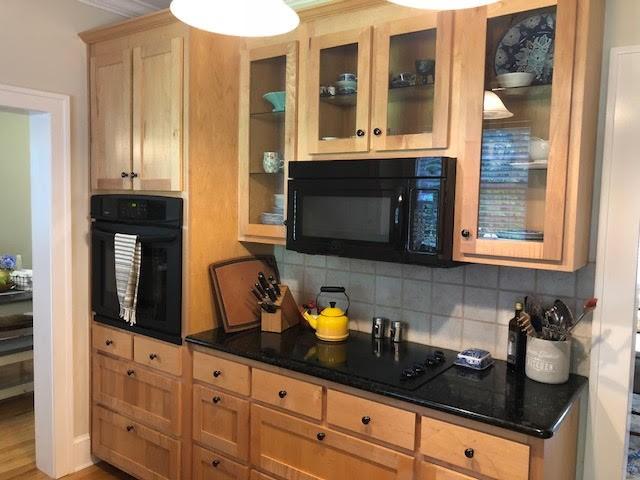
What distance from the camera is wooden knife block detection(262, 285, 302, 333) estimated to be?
242 cm

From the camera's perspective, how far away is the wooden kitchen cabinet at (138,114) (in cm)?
228

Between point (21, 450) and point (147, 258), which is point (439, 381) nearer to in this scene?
point (147, 258)

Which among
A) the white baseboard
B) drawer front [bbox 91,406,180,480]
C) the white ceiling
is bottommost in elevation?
the white baseboard

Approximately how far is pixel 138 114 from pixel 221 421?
1456 millimetres

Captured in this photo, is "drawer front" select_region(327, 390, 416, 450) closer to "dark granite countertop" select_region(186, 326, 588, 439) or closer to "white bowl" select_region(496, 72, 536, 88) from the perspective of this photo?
"dark granite countertop" select_region(186, 326, 588, 439)

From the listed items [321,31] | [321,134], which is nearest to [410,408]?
[321,134]

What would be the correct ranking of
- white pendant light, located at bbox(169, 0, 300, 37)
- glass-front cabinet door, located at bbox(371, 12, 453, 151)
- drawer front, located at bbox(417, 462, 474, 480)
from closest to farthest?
1. white pendant light, located at bbox(169, 0, 300, 37)
2. drawer front, located at bbox(417, 462, 474, 480)
3. glass-front cabinet door, located at bbox(371, 12, 453, 151)

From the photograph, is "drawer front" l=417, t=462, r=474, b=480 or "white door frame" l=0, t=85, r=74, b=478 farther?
"white door frame" l=0, t=85, r=74, b=478

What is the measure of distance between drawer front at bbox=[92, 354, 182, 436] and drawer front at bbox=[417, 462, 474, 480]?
3.87 ft

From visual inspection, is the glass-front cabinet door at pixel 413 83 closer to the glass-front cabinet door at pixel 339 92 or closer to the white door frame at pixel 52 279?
the glass-front cabinet door at pixel 339 92

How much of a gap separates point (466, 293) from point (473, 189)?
524 mm

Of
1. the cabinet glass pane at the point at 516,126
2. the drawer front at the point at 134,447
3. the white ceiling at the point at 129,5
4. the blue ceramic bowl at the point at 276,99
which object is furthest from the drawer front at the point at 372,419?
the white ceiling at the point at 129,5

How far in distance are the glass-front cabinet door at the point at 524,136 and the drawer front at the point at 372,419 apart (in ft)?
2.06

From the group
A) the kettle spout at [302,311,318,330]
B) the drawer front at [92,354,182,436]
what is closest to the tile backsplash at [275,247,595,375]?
the kettle spout at [302,311,318,330]
